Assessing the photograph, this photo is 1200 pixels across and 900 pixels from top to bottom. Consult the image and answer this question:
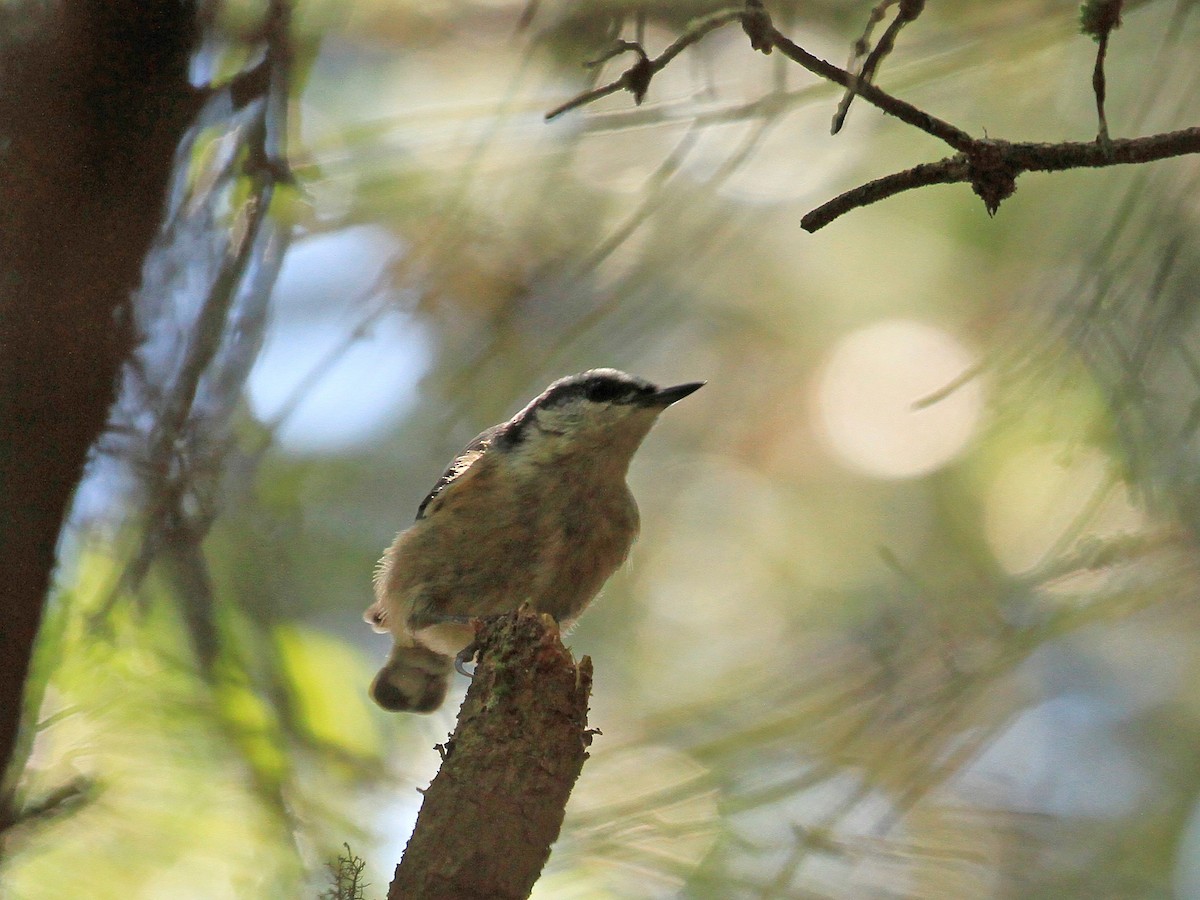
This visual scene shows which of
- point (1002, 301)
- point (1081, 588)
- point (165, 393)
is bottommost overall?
point (165, 393)

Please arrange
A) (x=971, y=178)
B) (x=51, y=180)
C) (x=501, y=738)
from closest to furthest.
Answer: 1. (x=51, y=180)
2. (x=971, y=178)
3. (x=501, y=738)

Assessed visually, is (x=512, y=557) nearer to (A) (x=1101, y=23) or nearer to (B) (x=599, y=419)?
(B) (x=599, y=419)

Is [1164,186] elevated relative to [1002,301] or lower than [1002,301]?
lower

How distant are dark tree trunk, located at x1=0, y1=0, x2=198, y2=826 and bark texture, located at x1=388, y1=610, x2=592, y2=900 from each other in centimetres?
66

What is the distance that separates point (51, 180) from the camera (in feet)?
5.43

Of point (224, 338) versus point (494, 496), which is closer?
point (224, 338)

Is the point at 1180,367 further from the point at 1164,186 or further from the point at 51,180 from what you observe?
the point at 51,180

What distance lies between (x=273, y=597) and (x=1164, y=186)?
299 centimetres

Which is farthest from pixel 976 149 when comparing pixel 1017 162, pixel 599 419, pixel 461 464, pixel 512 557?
pixel 461 464

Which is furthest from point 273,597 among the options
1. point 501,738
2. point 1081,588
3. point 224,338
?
point 1081,588

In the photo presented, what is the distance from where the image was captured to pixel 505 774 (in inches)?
78.4

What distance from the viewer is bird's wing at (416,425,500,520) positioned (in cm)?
388

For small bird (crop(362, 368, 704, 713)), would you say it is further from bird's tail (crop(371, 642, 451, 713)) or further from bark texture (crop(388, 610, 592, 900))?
bark texture (crop(388, 610, 592, 900))

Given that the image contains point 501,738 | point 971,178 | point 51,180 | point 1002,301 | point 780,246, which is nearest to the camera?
point 51,180
